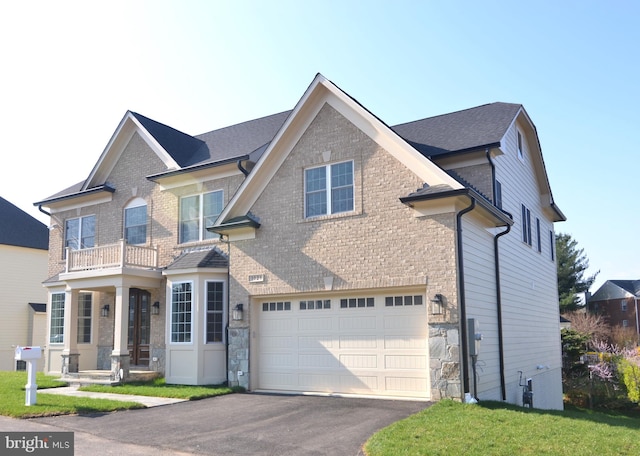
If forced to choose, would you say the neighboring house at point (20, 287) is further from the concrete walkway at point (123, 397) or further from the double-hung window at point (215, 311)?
the double-hung window at point (215, 311)

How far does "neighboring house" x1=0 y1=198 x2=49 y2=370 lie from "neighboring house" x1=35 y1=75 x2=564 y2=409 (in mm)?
10699

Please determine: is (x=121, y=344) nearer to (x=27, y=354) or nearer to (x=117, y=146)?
(x=27, y=354)

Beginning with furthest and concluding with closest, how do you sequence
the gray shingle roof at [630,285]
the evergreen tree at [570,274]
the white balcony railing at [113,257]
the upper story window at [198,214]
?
the gray shingle roof at [630,285] < the evergreen tree at [570,274] < the upper story window at [198,214] < the white balcony railing at [113,257]

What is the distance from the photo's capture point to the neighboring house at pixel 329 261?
13.6m

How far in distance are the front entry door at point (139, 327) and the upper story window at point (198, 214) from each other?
2.63 meters

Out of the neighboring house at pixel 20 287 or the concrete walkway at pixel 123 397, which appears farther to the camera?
the neighboring house at pixel 20 287

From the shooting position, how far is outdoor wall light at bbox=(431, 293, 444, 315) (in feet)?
42.8

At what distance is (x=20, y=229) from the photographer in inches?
1305

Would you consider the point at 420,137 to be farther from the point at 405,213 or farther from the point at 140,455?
the point at 140,455

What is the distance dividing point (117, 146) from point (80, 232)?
3.72 metres

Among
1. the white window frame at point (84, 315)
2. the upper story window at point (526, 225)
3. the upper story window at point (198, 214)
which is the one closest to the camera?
the upper story window at point (198, 214)

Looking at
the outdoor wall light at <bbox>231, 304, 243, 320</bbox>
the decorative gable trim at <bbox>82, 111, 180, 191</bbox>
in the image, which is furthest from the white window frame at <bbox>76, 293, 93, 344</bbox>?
the outdoor wall light at <bbox>231, 304, 243, 320</bbox>

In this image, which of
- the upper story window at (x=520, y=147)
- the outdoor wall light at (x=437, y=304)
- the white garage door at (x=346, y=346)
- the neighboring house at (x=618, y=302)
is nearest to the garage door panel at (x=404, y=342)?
the white garage door at (x=346, y=346)

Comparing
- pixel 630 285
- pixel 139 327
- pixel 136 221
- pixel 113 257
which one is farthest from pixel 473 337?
pixel 630 285
